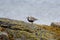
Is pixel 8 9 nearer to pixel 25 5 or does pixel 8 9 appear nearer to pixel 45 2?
pixel 25 5

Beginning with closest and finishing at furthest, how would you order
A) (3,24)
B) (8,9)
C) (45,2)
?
1. (3,24)
2. (8,9)
3. (45,2)

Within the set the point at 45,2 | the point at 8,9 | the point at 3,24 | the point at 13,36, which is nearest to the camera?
the point at 13,36

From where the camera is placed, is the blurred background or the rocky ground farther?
the blurred background

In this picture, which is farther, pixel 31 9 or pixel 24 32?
pixel 31 9

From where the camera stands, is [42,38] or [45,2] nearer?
[42,38]

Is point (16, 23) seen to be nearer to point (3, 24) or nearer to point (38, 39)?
point (3, 24)

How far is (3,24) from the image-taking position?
8242mm

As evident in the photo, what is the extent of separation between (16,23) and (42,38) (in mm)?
1070

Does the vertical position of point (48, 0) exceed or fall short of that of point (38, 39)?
it exceeds it

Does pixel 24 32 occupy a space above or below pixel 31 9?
below

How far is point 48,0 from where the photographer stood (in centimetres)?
1656

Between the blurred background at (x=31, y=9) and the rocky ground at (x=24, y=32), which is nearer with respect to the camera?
the rocky ground at (x=24, y=32)

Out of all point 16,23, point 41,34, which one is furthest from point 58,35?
point 16,23

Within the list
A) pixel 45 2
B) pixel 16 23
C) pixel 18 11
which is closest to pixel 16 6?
pixel 18 11
